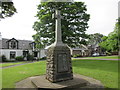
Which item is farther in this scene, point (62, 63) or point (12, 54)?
point (12, 54)

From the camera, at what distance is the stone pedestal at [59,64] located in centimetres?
511

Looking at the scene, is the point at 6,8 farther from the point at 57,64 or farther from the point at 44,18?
the point at 44,18

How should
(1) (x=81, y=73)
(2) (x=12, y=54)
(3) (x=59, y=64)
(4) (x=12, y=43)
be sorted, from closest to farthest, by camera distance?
1. (3) (x=59, y=64)
2. (1) (x=81, y=73)
3. (2) (x=12, y=54)
4. (4) (x=12, y=43)

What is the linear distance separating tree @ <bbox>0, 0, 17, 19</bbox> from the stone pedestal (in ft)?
11.8

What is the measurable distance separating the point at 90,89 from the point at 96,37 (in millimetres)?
69349

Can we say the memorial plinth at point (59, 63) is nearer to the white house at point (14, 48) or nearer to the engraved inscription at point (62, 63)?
the engraved inscription at point (62, 63)

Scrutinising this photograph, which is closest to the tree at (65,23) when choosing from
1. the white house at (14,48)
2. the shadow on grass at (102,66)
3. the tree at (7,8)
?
the shadow on grass at (102,66)

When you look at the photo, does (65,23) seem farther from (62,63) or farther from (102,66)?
(62,63)

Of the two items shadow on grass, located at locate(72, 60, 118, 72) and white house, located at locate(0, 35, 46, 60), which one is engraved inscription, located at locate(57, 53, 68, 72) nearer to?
shadow on grass, located at locate(72, 60, 118, 72)

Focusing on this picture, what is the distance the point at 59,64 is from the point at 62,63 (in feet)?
0.66

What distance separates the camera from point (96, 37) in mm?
68312

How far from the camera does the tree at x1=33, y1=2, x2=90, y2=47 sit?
43.2 ft

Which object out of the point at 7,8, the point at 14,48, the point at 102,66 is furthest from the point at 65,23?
the point at 14,48

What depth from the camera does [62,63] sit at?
5.38 metres
